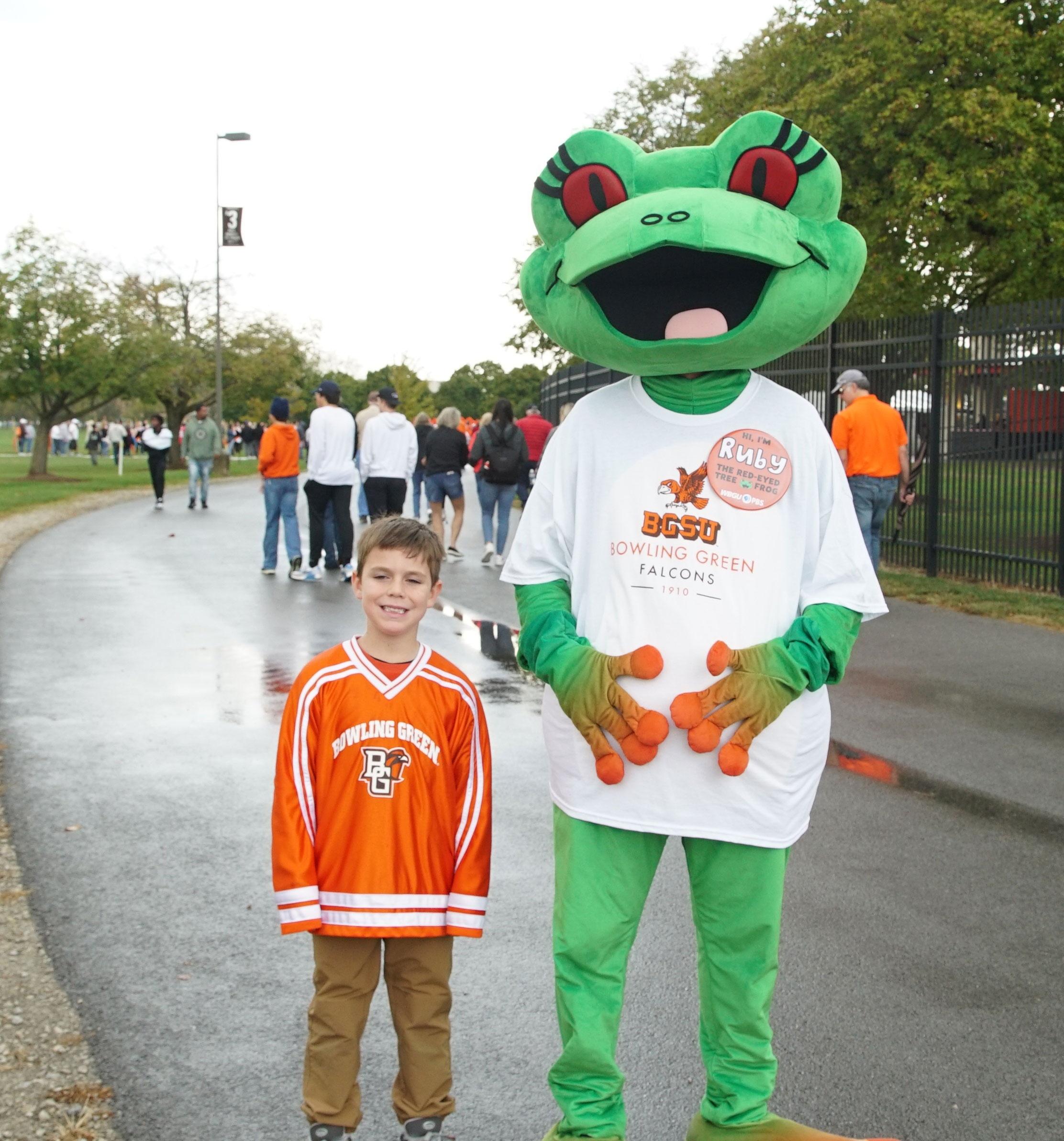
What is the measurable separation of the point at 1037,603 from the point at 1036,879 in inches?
265

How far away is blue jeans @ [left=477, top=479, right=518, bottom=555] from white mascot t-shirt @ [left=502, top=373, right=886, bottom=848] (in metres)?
11.5

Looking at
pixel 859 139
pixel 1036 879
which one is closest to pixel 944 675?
pixel 1036 879

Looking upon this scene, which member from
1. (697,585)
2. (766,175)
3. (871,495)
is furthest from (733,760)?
(871,495)

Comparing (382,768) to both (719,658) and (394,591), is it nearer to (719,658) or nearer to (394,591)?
(394,591)

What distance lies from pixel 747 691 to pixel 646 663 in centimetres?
22

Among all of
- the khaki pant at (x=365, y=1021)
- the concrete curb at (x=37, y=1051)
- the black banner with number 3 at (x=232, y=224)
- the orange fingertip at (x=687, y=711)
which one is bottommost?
the concrete curb at (x=37, y=1051)

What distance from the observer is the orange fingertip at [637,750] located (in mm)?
2805

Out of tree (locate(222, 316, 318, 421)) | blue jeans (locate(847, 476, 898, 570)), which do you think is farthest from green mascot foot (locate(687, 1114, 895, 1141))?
tree (locate(222, 316, 318, 421))

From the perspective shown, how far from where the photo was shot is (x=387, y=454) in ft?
42.7

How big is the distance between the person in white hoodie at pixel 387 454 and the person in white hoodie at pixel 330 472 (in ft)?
0.78

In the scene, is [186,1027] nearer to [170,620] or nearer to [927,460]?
[170,620]

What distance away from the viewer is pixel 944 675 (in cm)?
852

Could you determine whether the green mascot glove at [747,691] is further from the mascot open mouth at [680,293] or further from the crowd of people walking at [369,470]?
the crowd of people walking at [369,470]

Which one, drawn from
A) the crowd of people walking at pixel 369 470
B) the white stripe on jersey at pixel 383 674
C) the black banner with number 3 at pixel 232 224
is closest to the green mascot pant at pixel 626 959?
the white stripe on jersey at pixel 383 674
